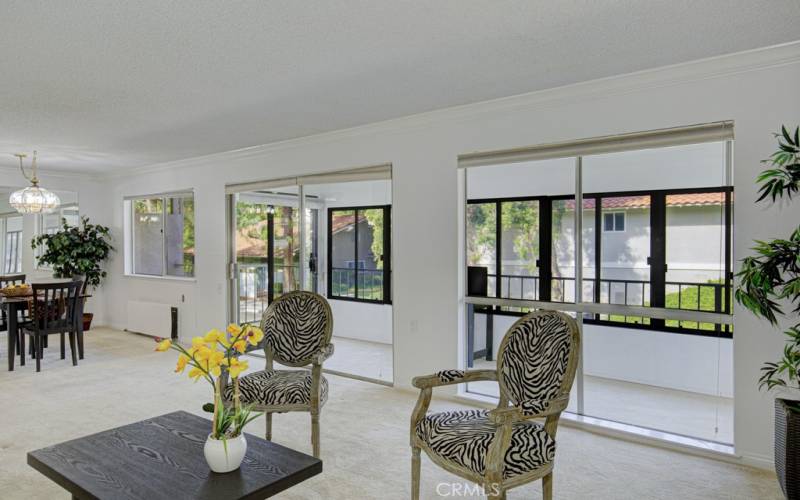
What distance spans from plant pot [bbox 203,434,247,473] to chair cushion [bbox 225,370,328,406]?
0.99 metres

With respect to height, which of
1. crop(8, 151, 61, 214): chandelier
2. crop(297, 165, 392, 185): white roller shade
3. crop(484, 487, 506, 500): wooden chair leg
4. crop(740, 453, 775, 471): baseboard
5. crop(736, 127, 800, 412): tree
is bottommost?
crop(740, 453, 775, 471): baseboard

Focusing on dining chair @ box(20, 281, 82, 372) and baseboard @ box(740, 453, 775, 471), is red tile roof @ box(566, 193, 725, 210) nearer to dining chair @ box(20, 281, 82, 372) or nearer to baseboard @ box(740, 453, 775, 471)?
baseboard @ box(740, 453, 775, 471)

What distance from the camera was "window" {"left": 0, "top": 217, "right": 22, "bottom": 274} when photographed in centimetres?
1020

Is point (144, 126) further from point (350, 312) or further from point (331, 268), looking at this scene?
point (350, 312)

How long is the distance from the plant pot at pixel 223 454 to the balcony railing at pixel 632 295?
8.80 ft

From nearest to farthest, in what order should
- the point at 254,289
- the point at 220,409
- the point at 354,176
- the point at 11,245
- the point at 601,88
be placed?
the point at 220,409, the point at 601,88, the point at 354,176, the point at 254,289, the point at 11,245

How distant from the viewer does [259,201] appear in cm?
601

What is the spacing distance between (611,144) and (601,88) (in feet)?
1.30

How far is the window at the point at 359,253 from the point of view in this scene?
4.93m

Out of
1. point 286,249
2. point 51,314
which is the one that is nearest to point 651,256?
point 286,249

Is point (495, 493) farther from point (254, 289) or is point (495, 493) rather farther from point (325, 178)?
point (254, 289)

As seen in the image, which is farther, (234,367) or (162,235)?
(162,235)

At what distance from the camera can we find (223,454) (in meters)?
2.03

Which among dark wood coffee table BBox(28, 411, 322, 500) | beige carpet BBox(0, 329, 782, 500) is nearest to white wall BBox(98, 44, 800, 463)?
beige carpet BBox(0, 329, 782, 500)
